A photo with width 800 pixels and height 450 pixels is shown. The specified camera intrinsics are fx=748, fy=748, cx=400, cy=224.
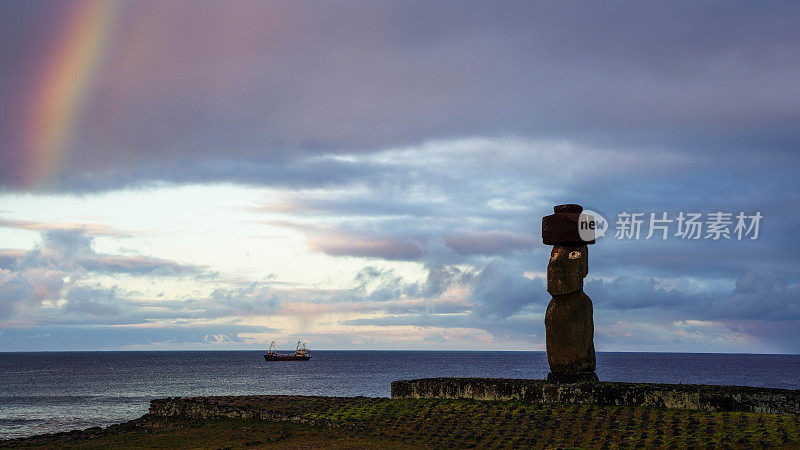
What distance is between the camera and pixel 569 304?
2109 cm

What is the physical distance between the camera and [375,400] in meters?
21.6

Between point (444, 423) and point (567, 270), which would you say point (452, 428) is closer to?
point (444, 423)

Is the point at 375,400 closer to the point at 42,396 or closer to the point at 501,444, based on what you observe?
the point at 501,444

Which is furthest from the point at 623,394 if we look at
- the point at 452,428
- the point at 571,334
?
the point at 452,428

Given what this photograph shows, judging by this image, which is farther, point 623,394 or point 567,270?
point 567,270

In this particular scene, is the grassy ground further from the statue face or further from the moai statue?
the statue face

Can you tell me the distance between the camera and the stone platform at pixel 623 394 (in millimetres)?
17188

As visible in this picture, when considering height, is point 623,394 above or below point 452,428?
above

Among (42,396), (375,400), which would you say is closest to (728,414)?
(375,400)

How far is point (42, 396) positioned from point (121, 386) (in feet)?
47.6

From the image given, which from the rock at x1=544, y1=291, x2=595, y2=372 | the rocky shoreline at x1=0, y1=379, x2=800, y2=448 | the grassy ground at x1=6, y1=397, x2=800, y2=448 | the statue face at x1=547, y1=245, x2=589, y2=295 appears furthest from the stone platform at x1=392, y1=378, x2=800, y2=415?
the statue face at x1=547, y1=245, x2=589, y2=295

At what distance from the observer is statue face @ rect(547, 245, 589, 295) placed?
69.1 ft

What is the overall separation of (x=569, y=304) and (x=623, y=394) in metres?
3.42

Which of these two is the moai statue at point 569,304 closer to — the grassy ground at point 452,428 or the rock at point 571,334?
the rock at point 571,334
